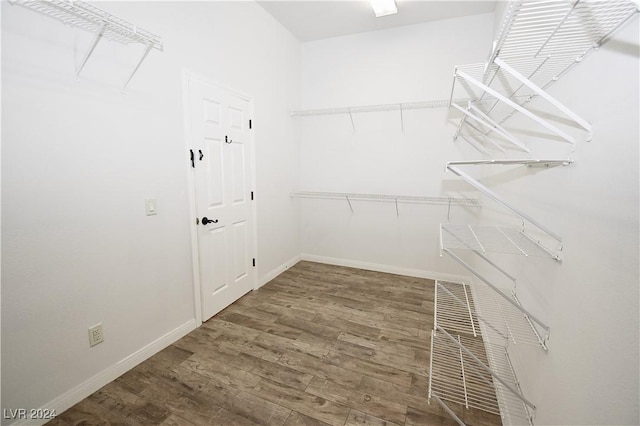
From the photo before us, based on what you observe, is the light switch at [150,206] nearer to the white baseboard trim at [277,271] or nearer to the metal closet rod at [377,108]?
the white baseboard trim at [277,271]

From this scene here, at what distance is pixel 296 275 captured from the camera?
3.52 metres

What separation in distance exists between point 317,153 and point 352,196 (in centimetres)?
77

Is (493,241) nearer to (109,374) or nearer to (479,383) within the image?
(479,383)

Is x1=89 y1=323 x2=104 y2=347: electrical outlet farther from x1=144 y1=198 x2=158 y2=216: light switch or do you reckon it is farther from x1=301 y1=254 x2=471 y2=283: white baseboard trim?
x1=301 y1=254 x2=471 y2=283: white baseboard trim

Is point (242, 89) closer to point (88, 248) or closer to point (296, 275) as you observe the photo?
point (88, 248)

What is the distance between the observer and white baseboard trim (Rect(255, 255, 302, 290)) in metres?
3.21

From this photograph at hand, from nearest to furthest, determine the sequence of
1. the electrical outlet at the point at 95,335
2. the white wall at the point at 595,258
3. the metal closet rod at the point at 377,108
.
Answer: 1. the white wall at the point at 595,258
2. the electrical outlet at the point at 95,335
3. the metal closet rod at the point at 377,108

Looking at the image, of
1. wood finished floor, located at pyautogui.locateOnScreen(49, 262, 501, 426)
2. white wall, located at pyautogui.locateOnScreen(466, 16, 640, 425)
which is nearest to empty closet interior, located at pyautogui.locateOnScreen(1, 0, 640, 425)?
white wall, located at pyautogui.locateOnScreen(466, 16, 640, 425)

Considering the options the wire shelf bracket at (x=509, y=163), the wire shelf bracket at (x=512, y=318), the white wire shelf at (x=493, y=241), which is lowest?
the wire shelf bracket at (x=512, y=318)

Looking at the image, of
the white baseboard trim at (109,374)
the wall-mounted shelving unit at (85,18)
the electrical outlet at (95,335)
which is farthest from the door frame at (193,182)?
the electrical outlet at (95,335)

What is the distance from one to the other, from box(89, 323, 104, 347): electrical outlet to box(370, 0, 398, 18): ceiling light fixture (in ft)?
11.1

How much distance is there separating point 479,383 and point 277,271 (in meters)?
2.37

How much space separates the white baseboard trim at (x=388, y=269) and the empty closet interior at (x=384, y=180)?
3 cm

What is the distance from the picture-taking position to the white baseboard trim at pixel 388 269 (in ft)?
10.9
